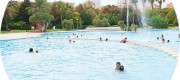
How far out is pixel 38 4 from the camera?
4777mm

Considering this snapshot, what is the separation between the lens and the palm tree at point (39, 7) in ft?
15.6

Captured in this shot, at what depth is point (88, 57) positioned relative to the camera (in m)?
4.98

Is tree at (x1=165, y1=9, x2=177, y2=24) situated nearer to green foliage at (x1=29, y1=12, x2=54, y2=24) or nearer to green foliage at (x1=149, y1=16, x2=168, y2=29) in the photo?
green foliage at (x1=149, y1=16, x2=168, y2=29)

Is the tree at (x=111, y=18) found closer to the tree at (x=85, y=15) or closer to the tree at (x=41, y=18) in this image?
the tree at (x=85, y=15)

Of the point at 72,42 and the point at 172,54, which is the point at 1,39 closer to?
the point at 72,42

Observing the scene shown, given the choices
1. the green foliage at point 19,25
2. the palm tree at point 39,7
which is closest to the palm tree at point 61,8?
the palm tree at point 39,7

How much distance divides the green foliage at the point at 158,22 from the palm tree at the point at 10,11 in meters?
1.79

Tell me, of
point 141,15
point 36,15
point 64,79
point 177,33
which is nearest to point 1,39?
point 36,15

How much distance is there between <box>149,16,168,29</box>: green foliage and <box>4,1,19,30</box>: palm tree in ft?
5.88

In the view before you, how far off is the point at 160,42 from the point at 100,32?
858 mm

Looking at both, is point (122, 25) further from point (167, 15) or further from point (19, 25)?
point (19, 25)

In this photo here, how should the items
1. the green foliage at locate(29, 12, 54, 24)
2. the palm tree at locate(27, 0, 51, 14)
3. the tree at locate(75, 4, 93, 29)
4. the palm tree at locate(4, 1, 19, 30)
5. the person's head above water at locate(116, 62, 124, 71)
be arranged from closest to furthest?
1. the palm tree at locate(4, 1, 19, 30)
2. the person's head above water at locate(116, 62, 124, 71)
3. the palm tree at locate(27, 0, 51, 14)
4. the green foliage at locate(29, 12, 54, 24)
5. the tree at locate(75, 4, 93, 29)

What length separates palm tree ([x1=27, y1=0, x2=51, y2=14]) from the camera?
15.6 feet

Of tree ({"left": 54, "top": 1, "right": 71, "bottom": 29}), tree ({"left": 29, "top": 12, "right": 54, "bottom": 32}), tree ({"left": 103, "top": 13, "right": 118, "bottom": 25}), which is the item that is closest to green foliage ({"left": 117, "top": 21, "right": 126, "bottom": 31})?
tree ({"left": 103, "top": 13, "right": 118, "bottom": 25})
